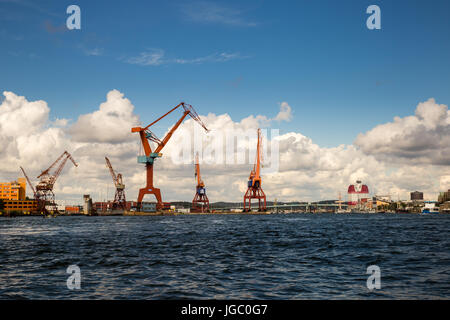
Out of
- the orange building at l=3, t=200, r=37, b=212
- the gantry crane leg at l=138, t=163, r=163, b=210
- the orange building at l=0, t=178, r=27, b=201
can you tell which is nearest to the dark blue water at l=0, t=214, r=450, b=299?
the gantry crane leg at l=138, t=163, r=163, b=210

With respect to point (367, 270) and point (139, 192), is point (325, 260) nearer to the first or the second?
point (367, 270)

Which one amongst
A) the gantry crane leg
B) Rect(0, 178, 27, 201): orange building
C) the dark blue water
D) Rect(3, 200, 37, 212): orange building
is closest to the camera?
the dark blue water

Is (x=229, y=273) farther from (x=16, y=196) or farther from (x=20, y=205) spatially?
(x=16, y=196)

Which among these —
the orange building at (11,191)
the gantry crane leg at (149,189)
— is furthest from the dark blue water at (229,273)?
the orange building at (11,191)

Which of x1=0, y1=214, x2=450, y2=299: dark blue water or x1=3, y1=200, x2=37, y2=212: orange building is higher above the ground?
x1=0, y1=214, x2=450, y2=299: dark blue water

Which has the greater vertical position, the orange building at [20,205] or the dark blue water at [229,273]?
the dark blue water at [229,273]

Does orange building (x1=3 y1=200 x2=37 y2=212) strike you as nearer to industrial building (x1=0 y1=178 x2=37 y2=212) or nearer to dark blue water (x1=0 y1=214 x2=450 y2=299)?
industrial building (x1=0 y1=178 x2=37 y2=212)

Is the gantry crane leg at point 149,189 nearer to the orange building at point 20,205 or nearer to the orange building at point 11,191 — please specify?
the orange building at point 20,205

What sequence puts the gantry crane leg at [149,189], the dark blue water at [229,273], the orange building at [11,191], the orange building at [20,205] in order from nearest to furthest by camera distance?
the dark blue water at [229,273], the gantry crane leg at [149,189], the orange building at [20,205], the orange building at [11,191]

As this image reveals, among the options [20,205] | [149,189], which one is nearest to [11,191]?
[20,205]

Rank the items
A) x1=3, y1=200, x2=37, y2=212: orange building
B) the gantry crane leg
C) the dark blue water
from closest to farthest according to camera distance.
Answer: the dark blue water → the gantry crane leg → x1=3, y1=200, x2=37, y2=212: orange building

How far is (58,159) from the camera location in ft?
551
